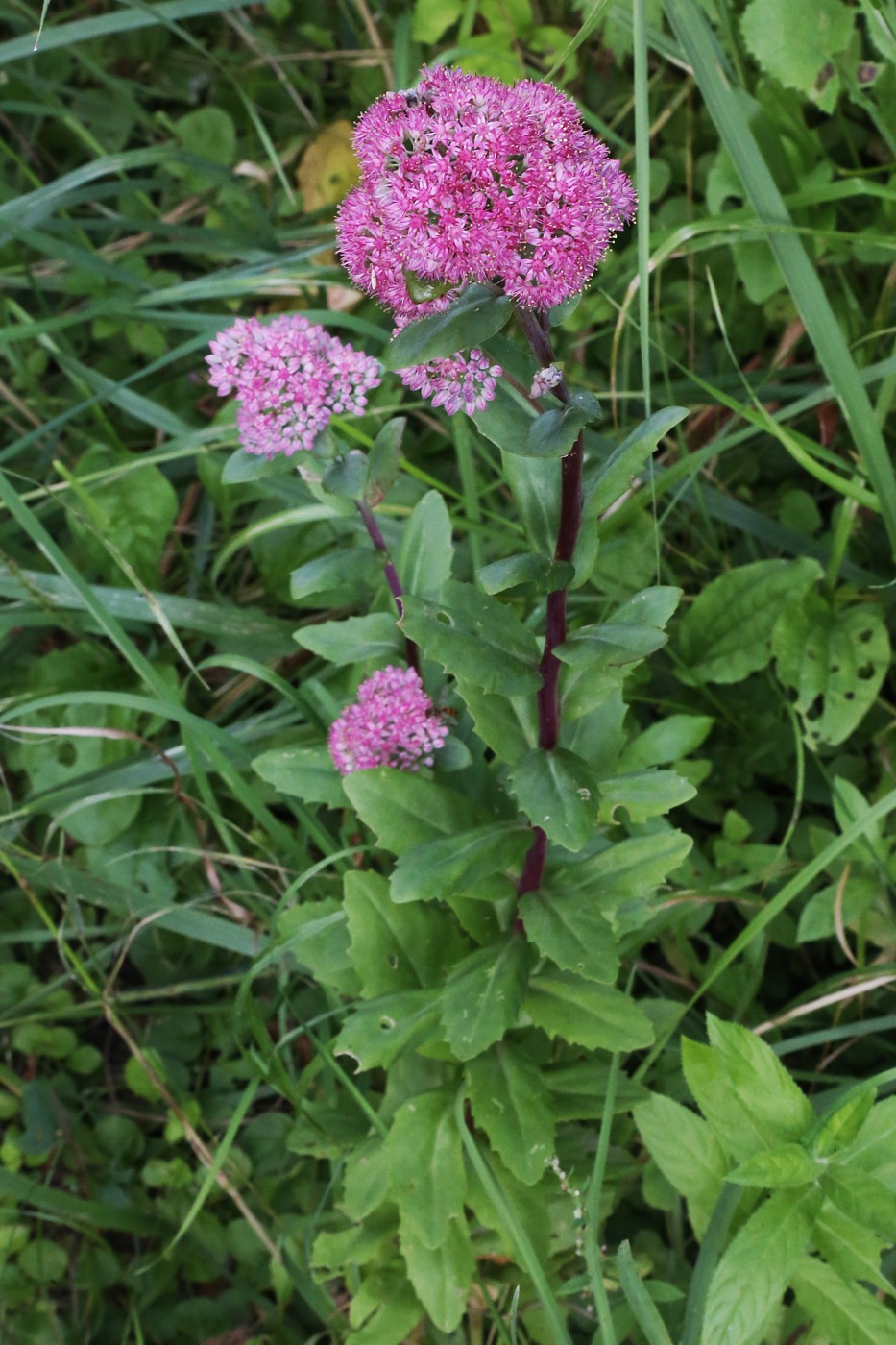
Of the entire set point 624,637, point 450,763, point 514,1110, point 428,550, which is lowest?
point 514,1110

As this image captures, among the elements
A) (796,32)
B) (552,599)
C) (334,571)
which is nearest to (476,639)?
(552,599)

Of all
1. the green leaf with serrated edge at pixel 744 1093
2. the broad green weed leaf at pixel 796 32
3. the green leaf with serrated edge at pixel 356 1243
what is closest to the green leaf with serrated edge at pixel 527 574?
the green leaf with serrated edge at pixel 744 1093

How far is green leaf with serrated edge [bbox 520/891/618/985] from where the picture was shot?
1.50 m

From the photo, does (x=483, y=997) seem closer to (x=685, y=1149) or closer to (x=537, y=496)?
(x=685, y=1149)

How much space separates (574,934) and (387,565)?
658mm

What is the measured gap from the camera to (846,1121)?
1.41 meters

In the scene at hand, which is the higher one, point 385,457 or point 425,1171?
point 385,457

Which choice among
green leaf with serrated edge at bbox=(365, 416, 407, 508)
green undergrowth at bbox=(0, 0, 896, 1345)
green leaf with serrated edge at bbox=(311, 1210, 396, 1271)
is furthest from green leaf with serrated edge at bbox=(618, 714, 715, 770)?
green leaf with serrated edge at bbox=(311, 1210, 396, 1271)

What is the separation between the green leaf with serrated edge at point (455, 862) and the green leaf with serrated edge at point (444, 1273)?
0.63 meters

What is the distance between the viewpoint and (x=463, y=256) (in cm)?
99

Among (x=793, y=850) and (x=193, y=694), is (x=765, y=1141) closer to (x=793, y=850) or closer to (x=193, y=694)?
(x=793, y=850)

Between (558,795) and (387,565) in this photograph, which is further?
(387,565)

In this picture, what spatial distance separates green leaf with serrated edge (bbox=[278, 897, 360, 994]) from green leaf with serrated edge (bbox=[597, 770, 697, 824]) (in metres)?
0.54

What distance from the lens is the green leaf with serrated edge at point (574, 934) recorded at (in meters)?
1.50
